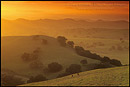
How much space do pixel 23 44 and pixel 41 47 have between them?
8.36 m

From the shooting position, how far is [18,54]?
65562mm

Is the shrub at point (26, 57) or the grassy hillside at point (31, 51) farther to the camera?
the shrub at point (26, 57)

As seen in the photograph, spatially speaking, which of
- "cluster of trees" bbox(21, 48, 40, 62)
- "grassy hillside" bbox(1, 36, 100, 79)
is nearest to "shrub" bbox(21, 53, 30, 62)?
"cluster of trees" bbox(21, 48, 40, 62)

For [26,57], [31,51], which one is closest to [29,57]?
[26,57]

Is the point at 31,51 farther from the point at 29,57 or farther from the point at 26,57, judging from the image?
the point at 29,57

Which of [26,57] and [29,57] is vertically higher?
[26,57]

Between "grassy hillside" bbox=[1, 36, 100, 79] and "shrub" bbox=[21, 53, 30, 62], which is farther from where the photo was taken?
"shrub" bbox=[21, 53, 30, 62]

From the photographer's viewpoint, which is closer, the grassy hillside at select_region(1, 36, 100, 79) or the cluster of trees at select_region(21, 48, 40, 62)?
the grassy hillside at select_region(1, 36, 100, 79)

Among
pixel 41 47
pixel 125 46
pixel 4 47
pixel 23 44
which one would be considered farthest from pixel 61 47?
pixel 125 46

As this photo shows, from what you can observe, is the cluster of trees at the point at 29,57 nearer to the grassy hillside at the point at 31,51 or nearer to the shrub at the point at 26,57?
the shrub at the point at 26,57

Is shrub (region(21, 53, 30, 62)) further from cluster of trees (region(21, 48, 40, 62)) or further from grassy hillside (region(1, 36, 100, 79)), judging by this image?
grassy hillside (region(1, 36, 100, 79))

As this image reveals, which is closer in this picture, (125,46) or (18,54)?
(18,54)

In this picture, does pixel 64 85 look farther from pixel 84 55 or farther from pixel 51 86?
pixel 84 55

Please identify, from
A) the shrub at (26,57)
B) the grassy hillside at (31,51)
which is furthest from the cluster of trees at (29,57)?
the grassy hillside at (31,51)
